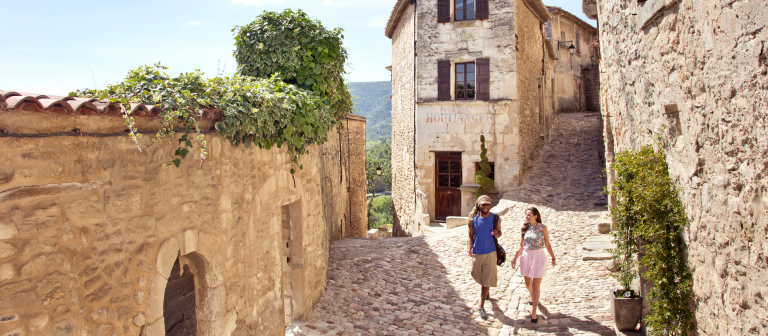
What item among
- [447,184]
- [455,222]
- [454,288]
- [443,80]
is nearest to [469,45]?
[443,80]

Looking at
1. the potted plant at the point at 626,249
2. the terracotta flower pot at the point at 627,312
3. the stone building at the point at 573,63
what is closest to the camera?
the potted plant at the point at 626,249

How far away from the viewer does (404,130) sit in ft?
55.4

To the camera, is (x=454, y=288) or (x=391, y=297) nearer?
(x=391, y=297)

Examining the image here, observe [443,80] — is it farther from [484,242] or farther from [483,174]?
[484,242]

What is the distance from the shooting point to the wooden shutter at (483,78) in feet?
47.6

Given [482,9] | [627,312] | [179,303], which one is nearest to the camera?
[179,303]

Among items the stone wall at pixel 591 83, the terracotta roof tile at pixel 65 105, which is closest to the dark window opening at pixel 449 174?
the terracotta roof tile at pixel 65 105

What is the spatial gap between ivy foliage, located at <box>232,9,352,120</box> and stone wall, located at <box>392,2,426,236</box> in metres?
8.26

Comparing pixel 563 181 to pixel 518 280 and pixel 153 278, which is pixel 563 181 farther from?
pixel 153 278

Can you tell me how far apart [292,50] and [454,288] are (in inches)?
172

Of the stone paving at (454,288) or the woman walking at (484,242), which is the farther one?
the woman walking at (484,242)

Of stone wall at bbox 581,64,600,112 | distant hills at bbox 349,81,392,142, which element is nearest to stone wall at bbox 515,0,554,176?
stone wall at bbox 581,64,600,112

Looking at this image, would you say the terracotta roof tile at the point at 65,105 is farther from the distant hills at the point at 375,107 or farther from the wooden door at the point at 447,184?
the distant hills at the point at 375,107

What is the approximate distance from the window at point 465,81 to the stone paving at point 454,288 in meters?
3.86
